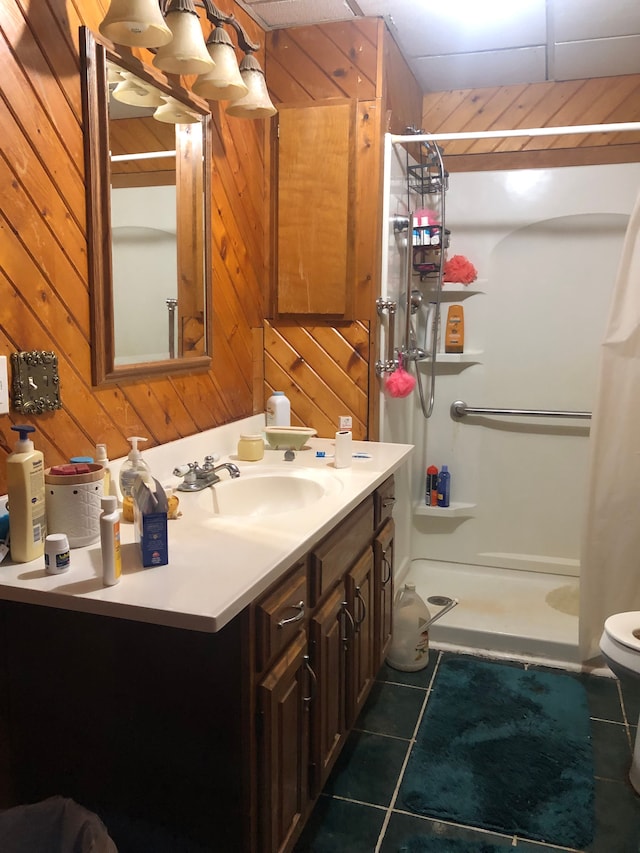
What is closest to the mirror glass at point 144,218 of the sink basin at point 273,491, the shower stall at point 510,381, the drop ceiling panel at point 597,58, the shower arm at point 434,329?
the sink basin at point 273,491

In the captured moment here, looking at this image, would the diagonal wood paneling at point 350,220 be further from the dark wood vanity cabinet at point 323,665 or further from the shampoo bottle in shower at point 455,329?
the shampoo bottle in shower at point 455,329

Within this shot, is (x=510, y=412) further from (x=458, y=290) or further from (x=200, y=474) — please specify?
(x=200, y=474)

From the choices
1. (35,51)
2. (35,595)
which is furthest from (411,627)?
(35,51)

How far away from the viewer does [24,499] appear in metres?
1.30

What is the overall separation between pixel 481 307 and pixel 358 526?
6.26ft

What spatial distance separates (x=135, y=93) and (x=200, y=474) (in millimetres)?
1023

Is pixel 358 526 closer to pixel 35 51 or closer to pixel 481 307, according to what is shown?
pixel 35 51

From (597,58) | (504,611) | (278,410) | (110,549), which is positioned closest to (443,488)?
(504,611)

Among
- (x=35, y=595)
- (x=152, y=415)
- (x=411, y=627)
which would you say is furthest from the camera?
(x=411, y=627)

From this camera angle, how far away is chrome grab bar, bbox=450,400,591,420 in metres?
3.43

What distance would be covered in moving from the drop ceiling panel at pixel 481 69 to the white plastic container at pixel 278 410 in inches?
61.2

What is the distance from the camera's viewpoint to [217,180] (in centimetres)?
229

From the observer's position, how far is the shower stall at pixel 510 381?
10.7ft

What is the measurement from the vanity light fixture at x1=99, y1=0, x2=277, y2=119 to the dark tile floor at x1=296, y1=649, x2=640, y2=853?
1960 millimetres
